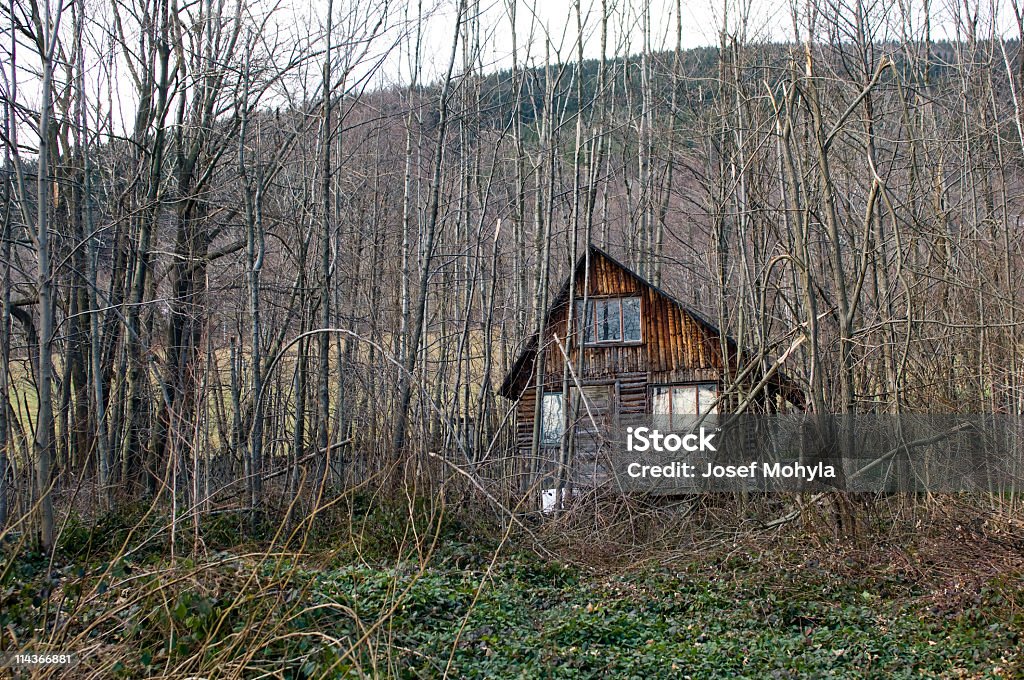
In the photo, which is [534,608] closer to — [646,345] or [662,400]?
[662,400]

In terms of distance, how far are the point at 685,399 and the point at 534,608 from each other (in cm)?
1038

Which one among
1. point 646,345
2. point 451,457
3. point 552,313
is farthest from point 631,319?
point 451,457

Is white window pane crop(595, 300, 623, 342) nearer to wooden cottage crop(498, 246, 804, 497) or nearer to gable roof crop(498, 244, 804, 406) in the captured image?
wooden cottage crop(498, 246, 804, 497)

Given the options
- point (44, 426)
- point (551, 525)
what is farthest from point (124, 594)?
point (551, 525)

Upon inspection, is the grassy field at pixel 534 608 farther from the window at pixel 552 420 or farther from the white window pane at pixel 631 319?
the white window pane at pixel 631 319

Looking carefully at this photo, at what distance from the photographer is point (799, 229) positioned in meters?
8.78

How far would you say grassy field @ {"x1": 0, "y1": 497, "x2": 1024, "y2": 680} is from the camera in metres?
5.02

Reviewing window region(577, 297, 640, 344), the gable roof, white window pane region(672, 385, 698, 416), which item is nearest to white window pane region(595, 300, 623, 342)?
window region(577, 297, 640, 344)

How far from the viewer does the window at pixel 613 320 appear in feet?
57.9

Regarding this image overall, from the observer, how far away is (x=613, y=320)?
1778cm

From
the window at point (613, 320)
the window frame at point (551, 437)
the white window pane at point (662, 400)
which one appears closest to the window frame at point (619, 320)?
the window at point (613, 320)

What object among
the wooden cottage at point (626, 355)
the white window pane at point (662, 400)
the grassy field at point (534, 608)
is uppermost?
the wooden cottage at point (626, 355)

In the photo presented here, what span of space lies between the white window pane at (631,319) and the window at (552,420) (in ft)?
6.18

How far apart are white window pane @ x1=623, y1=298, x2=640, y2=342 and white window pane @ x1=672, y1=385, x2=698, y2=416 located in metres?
1.36
